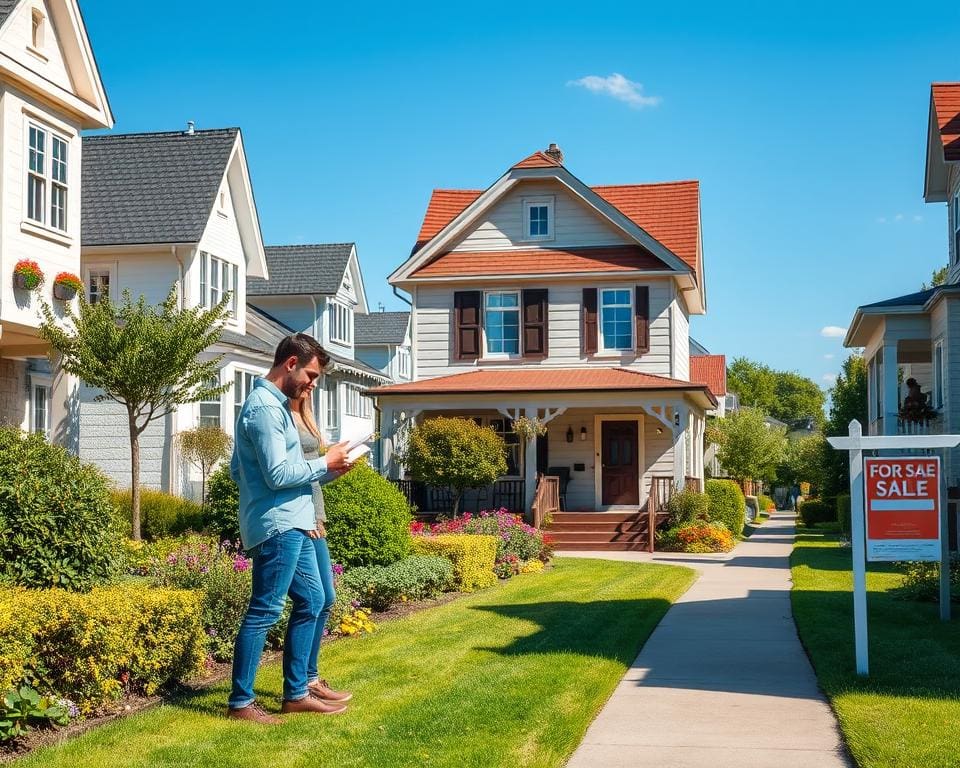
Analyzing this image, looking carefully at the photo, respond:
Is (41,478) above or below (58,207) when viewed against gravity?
below

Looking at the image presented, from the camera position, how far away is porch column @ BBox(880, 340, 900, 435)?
21.2 meters

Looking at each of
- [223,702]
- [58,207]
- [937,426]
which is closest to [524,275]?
[937,426]

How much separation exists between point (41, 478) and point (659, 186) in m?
24.7

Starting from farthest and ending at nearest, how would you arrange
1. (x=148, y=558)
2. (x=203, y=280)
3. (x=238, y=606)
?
(x=203, y=280) → (x=148, y=558) → (x=238, y=606)

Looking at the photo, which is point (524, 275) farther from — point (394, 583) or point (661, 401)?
point (394, 583)

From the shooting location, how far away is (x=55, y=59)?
1683cm

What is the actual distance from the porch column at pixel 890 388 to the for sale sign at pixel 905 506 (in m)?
12.4

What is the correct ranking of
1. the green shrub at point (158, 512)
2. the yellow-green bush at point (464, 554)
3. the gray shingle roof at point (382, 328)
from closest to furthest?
the yellow-green bush at point (464, 554) < the green shrub at point (158, 512) < the gray shingle roof at point (382, 328)

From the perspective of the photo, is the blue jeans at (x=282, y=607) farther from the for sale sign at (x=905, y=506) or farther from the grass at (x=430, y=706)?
the for sale sign at (x=905, y=506)

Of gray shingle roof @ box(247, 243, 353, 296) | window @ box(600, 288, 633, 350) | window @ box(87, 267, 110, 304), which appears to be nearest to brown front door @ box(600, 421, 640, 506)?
window @ box(600, 288, 633, 350)

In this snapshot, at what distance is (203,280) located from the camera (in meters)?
24.0

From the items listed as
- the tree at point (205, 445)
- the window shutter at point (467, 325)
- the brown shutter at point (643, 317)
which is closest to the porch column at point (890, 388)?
the brown shutter at point (643, 317)

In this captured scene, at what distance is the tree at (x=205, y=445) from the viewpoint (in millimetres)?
21406

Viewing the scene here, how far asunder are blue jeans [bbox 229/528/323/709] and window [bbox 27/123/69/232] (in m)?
11.4
